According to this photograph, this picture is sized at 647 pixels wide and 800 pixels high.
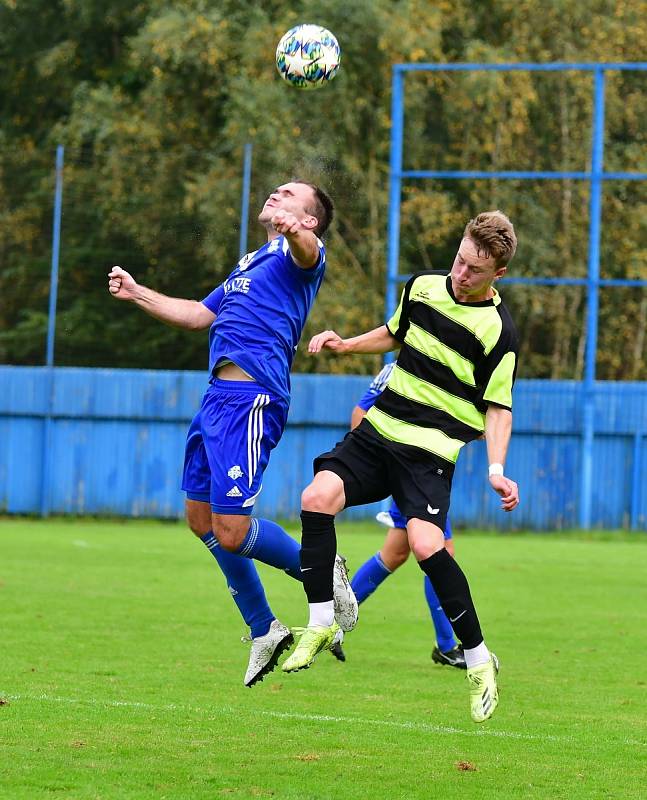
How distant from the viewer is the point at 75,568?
13.4 meters

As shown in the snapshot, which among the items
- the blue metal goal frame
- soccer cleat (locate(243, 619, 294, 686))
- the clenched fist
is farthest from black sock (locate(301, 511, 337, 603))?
the blue metal goal frame

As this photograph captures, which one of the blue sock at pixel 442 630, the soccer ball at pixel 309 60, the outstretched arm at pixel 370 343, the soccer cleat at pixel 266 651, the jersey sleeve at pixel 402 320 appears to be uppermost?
the soccer ball at pixel 309 60

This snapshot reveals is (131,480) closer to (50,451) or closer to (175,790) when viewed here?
(50,451)

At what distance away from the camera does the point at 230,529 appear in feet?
21.8

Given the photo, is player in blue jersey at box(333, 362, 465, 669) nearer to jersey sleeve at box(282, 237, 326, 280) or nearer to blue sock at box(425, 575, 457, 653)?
blue sock at box(425, 575, 457, 653)

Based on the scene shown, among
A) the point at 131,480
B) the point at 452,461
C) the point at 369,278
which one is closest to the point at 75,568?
Result: the point at 131,480

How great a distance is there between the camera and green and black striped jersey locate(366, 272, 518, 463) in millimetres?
6336

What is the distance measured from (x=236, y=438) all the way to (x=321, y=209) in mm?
1184

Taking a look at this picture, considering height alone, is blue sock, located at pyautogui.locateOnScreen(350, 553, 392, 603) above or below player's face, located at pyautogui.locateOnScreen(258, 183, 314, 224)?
A: below

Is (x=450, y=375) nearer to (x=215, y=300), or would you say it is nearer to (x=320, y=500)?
(x=320, y=500)

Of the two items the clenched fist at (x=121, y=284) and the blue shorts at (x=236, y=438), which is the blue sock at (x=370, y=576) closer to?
the blue shorts at (x=236, y=438)

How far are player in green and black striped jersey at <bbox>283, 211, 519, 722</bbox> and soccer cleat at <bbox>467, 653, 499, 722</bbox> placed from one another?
11.9 inches

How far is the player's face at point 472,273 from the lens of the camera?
623 cm

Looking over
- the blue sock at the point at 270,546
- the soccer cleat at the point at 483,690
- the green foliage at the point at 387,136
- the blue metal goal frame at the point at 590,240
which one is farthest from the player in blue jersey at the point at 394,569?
the green foliage at the point at 387,136
